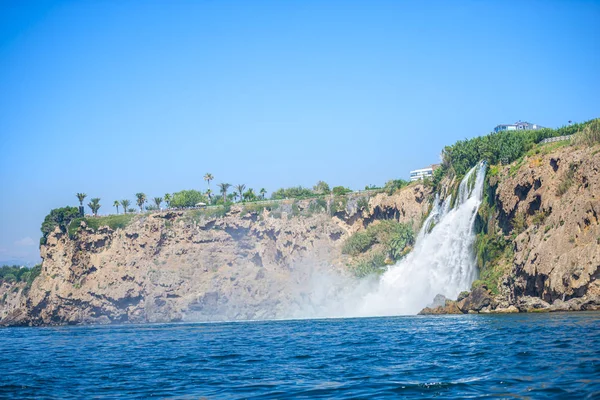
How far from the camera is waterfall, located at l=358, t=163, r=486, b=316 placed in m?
68.6

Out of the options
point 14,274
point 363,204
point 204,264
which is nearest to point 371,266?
point 363,204

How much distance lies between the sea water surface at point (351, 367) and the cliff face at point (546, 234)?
29.1ft

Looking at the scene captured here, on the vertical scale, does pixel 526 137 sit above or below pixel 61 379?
above

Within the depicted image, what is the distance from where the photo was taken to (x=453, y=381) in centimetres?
2109

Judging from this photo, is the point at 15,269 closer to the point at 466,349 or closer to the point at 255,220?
the point at 255,220

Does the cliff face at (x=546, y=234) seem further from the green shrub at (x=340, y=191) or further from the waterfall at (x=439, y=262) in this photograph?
the green shrub at (x=340, y=191)

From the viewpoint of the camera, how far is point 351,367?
26094 mm

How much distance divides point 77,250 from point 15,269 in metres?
70.0

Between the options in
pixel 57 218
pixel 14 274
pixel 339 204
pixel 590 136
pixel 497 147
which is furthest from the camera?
pixel 14 274

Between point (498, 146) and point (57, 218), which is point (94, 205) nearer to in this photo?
point (57, 218)

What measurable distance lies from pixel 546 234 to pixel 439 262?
18.2 m

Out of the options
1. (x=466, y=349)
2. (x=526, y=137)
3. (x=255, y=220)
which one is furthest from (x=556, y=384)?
(x=255, y=220)

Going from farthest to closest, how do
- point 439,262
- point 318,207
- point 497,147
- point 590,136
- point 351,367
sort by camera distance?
point 318,207 < point 497,147 < point 439,262 < point 590,136 < point 351,367

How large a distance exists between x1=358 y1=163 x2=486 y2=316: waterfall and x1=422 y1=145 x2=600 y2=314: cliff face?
12.2 feet
